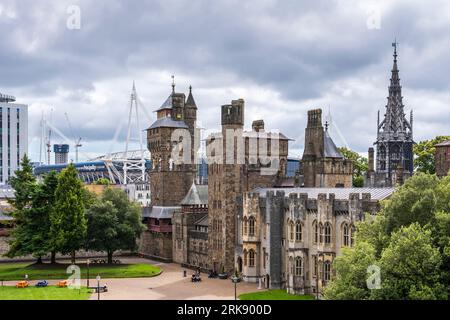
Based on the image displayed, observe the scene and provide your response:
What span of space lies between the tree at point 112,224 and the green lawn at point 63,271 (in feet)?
9.57

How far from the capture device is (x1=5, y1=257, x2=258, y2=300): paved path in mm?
57516

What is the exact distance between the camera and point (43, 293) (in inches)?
2333

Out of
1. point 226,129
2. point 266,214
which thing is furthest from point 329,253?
point 226,129

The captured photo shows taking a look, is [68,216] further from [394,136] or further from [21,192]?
[394,136]

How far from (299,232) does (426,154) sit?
197 ft

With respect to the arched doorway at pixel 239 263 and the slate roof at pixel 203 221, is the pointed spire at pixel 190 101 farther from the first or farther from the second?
the arched doorway at pixel 239 263

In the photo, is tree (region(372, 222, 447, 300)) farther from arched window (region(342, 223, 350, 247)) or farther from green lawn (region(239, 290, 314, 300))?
green lawn (region(239, 290, 314, 300))

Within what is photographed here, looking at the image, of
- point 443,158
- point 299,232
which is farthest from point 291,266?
point 443,158

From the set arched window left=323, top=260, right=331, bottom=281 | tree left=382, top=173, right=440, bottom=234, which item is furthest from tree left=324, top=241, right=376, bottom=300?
arched window left=323, top=260, right=331, bottom=281

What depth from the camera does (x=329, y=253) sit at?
Result: 57.4 meters

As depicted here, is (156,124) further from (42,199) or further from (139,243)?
(42,199)
